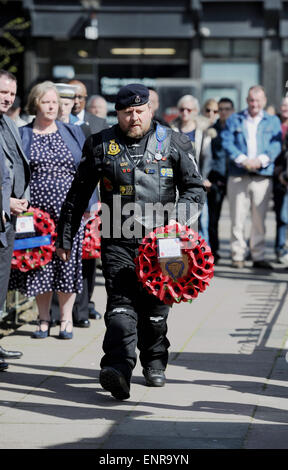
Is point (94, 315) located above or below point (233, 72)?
below

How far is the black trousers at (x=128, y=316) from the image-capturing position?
→ 673 centimetres

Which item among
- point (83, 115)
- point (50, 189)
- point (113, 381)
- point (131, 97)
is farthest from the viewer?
point (83, 115)

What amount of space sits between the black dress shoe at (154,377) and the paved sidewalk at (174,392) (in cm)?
7

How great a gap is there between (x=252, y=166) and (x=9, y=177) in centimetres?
588

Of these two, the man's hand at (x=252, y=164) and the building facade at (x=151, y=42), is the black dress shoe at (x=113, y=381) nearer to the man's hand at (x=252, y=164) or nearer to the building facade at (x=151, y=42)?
the man's hand at (x=252, y=164)

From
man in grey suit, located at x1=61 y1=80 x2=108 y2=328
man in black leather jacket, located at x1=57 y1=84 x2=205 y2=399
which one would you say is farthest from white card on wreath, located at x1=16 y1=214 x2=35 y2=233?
man in black leather jacket, located at x1=57 y1=84 x2=205 y2=399

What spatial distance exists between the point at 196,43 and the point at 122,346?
2004 centimetres

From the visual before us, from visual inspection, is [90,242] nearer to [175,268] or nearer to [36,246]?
[36,246]

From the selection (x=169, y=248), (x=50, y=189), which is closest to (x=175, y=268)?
(x=169, y=248)

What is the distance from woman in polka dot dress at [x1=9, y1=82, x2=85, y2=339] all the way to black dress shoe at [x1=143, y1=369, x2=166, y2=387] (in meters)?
1.80

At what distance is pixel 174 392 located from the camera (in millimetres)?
6816
